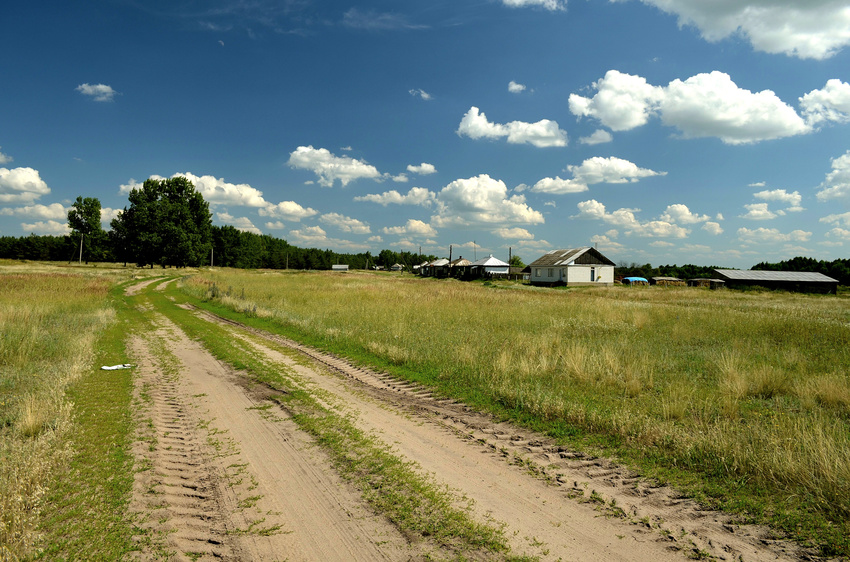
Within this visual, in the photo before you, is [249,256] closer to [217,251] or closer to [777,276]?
[217,251]

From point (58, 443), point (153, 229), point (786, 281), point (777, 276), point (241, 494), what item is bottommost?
point (241, 494)

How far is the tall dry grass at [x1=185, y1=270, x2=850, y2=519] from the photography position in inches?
207

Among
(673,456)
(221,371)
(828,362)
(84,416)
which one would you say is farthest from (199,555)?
(828,362)

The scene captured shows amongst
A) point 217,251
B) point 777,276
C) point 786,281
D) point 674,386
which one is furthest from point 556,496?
point 217,251

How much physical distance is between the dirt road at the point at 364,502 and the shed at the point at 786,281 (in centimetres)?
7368

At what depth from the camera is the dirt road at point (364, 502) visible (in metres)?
3.71

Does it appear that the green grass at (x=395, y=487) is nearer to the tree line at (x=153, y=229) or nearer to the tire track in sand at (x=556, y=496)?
the tire track in sand at (x=556, y=496)

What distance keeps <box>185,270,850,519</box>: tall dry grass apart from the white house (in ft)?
135

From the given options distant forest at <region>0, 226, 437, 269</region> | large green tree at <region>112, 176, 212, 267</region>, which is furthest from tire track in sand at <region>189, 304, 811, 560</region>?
distant forest at <region>0, 226, 437, 269</region>

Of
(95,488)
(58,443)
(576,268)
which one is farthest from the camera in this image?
(576,268)

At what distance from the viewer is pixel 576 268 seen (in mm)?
59062

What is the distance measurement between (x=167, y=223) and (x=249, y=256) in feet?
197

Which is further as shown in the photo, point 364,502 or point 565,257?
point 565,257

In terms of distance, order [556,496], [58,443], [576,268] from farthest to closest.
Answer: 1. [576,268]
2. [58,443]
3. [556,496]
